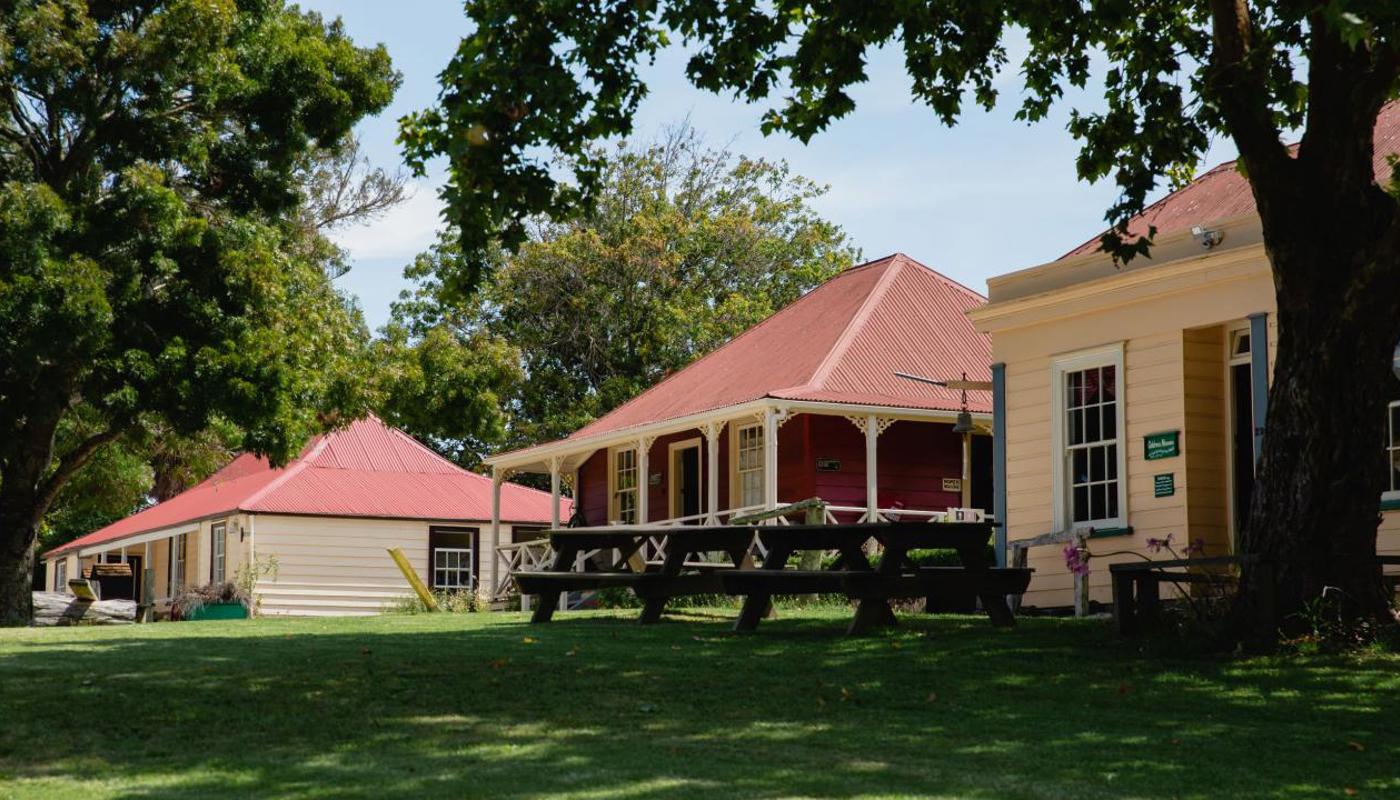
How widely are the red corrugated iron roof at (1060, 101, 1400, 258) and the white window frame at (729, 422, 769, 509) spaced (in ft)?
26.6

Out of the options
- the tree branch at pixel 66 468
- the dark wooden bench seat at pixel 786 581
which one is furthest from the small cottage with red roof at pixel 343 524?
the dark wooden bench seat at pixel 786 581

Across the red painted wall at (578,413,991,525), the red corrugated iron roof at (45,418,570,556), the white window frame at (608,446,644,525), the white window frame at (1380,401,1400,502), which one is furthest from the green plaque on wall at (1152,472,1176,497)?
the red corrugated iron roof at (45,418,570,556)

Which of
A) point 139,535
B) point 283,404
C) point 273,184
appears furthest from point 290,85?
point 139,535

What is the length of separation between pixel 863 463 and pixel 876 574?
12501mm

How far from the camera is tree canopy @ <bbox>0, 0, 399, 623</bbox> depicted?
20.3 m

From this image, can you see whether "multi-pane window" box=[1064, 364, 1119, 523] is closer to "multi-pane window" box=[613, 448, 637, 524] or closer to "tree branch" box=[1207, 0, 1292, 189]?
"tree branch" box=[1207, 0, 1292, 189]

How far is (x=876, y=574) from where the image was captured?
12242 millimetres

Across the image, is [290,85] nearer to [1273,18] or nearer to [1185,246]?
[1185,246]

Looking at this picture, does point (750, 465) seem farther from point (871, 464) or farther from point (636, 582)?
point (636, 582)

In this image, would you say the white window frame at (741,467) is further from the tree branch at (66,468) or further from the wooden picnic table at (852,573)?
the wooden picnic table at (852,573)

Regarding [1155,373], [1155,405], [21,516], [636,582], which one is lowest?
[636,582]

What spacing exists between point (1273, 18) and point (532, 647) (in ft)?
24.4

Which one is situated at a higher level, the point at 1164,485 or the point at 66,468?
the point at 66,468

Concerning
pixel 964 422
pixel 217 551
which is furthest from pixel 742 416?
pixel 217 551
